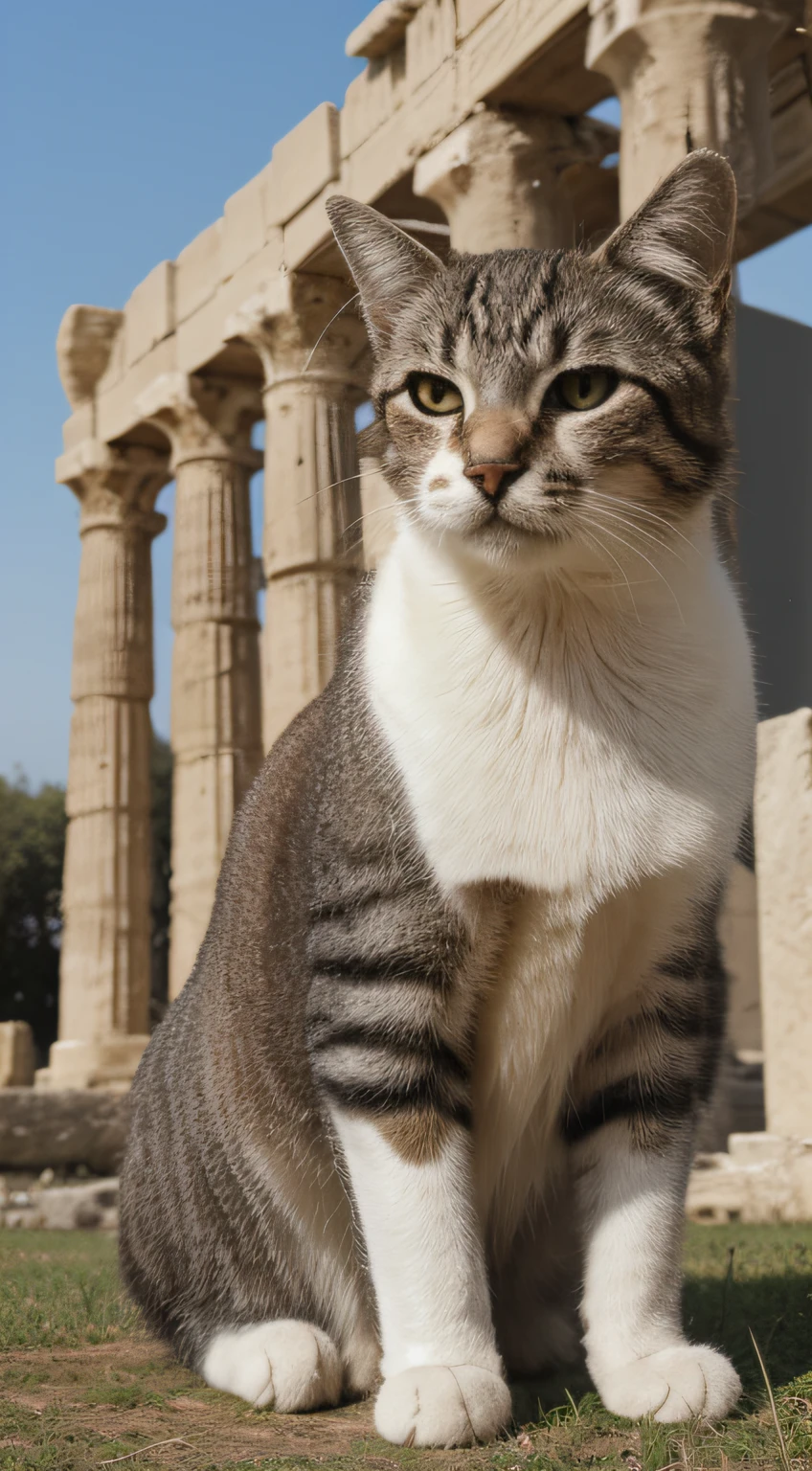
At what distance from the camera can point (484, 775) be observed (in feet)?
9.06

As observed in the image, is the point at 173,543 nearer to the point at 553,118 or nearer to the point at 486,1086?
the point at 553,118

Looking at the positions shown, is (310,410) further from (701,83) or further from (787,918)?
(787,918)

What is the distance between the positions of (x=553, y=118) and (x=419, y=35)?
1636 mm

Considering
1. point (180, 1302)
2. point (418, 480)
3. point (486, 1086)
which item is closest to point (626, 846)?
point (486, 1086)

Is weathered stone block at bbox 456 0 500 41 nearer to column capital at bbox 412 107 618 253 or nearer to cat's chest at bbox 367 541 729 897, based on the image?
column capital at bbox 412 107 618 253

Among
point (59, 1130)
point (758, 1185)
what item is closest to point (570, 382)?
point (758, 1185)

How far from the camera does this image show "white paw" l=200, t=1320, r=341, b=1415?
Result: 300 centimetres

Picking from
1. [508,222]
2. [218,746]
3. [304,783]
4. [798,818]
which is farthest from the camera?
[218,746]

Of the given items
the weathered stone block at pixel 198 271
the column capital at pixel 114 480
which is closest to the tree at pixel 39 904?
the column capital at pixel 114 480

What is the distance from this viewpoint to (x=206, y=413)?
53.5 feet

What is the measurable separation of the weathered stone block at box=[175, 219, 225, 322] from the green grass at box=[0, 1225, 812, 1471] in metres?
13.2

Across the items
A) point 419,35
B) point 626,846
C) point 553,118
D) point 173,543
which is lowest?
point 626,846

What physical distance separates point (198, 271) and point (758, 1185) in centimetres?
1197

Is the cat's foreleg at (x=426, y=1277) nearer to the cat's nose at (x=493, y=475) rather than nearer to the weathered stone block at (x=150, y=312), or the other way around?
the cat's nose at (x=493, y=475)
